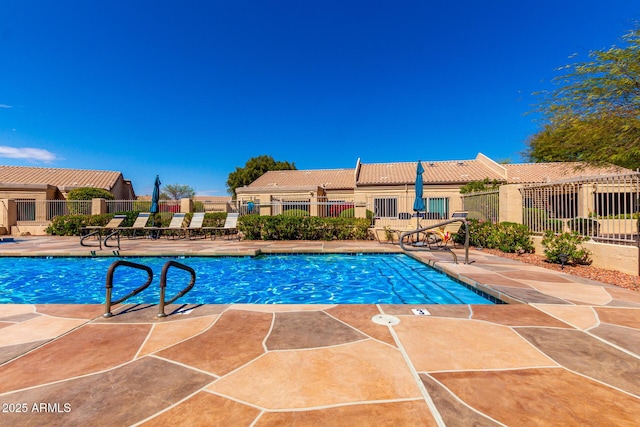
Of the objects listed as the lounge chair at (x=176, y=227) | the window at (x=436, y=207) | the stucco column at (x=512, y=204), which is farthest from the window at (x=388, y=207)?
the lounge chair at (x=176, y=227)

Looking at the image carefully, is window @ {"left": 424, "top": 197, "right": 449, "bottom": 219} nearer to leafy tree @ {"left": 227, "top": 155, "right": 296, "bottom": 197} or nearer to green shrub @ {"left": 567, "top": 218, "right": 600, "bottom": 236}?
green shrub @ {"left": 567, "top": 218, "right": 600, "bottom": 236}

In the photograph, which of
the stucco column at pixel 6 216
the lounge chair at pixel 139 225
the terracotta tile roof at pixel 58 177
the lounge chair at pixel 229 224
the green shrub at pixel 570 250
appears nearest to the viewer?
the green shrub at pixel 570 250

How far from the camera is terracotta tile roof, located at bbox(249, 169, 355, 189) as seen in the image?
2525 cm

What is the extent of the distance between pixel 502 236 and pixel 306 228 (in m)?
7.23

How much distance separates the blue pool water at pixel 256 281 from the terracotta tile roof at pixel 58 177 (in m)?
20.4

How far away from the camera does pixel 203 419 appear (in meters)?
1.55

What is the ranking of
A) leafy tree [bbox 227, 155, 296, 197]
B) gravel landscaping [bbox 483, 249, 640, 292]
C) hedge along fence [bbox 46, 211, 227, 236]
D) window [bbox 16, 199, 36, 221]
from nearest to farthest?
gravel landscaping [bbox 483, 249, 640, 292] → hedge along fence [bbox 46, 211, 227, 236] → window [bbox 16, 199, 36, 221] → leafy tree [bbox 227, 155, 296, 197]

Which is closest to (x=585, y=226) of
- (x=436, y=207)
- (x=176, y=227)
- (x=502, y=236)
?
(x=502, y=236)

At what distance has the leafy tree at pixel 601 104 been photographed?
6.75 meters

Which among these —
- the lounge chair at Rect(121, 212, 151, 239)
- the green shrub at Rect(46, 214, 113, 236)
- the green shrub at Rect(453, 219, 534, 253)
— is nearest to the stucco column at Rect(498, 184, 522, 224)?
the green shrub at Rect(453, 219, 534, 253)

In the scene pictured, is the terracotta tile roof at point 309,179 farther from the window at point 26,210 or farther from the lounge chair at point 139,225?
the window at point 26,210

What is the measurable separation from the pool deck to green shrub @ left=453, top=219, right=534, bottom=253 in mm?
4939

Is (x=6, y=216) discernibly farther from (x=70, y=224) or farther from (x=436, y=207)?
(x=436, y=207)

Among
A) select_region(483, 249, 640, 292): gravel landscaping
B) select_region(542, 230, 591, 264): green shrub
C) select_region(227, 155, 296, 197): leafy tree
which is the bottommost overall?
select_region(483, 249, 640, 292): gravel landscaping
